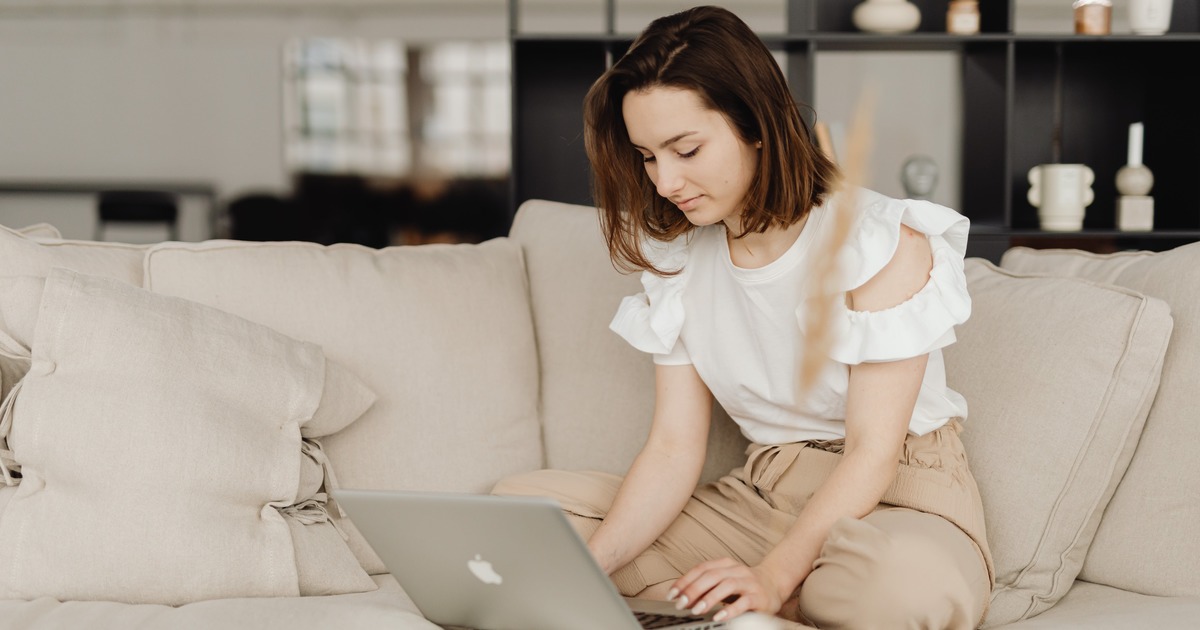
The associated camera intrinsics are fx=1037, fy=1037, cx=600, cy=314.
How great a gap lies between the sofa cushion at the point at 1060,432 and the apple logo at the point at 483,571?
0.63 m

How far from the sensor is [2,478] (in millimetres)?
1289

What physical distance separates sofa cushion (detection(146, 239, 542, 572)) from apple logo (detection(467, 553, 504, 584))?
60cm

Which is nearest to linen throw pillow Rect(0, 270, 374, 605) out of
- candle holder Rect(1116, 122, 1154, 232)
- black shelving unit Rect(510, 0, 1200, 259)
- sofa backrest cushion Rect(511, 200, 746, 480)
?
sofa backrest cushion Rect(511, 200, 746, 480)

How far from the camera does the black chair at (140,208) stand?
3291 mm

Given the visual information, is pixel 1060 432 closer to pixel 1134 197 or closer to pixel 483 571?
pixel 483 571

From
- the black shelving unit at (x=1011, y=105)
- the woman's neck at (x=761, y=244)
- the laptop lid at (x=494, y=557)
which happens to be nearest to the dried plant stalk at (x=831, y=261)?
the laptop lid at (x=494, y=557)

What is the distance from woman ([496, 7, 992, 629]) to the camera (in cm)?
107

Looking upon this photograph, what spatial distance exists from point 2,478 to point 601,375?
0.83 m

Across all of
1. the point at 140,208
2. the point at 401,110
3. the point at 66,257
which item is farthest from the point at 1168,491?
the point at 140,208

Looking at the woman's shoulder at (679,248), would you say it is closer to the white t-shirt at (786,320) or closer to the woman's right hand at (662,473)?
the white t-shirt at (786,320)

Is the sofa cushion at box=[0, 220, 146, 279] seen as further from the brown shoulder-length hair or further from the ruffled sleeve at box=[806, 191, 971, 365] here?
the ruffled sleeve at box=[806, 191, 971, 365]

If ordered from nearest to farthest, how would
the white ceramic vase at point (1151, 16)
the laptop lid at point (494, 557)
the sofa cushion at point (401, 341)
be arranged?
1. the laptop lid at point (494, 557)
2. the sofa cushion at point (401, 341)
3. the white ceramic vase at point (1151, 16)

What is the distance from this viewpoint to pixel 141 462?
1.22 m

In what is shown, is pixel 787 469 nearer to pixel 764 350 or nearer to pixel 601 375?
pixel 764 350
